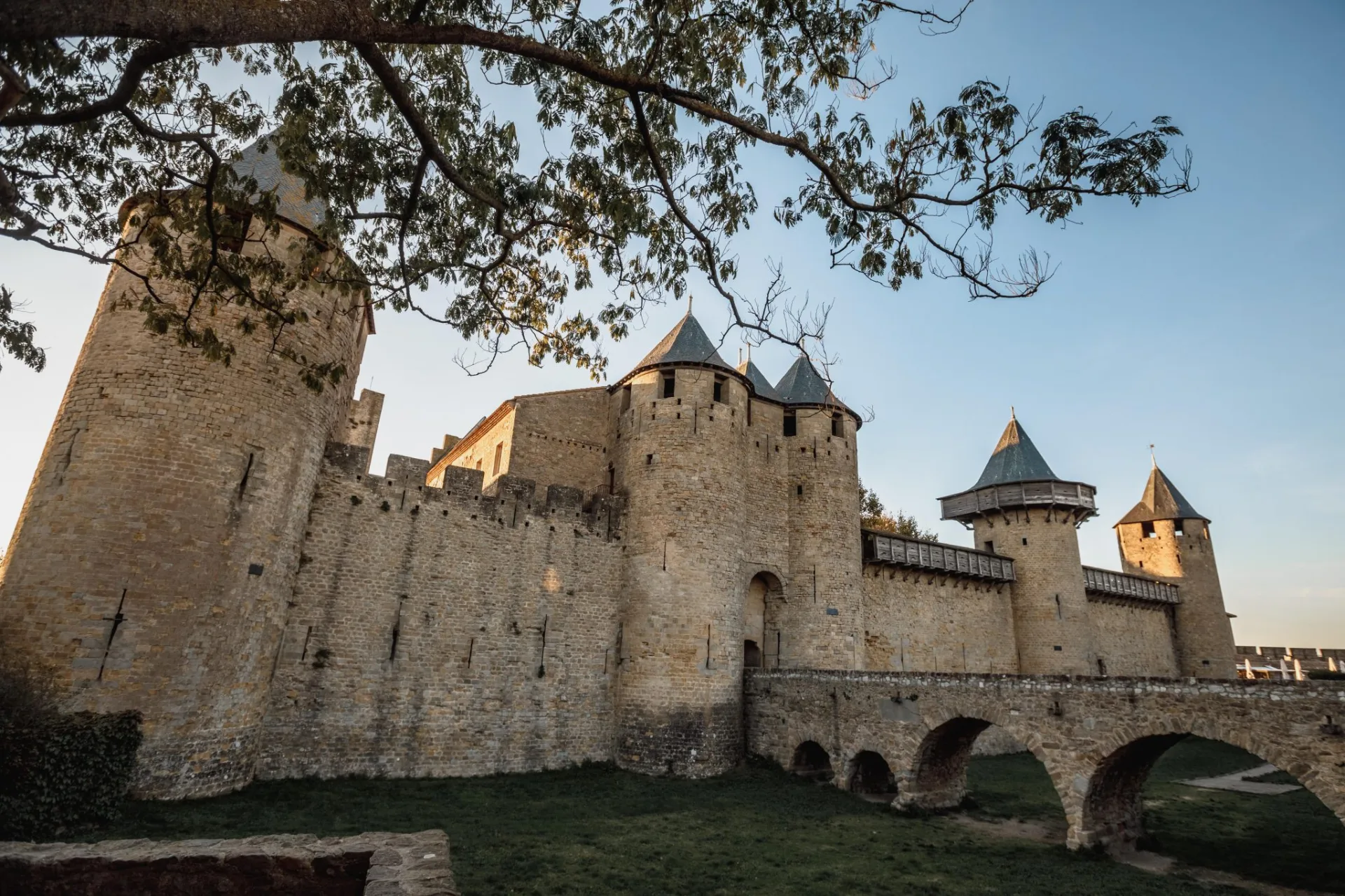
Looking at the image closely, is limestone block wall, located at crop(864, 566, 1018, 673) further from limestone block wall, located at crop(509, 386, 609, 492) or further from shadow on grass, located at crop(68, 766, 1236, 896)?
limestone block wall, located at crop(509, 386, 609, 492)

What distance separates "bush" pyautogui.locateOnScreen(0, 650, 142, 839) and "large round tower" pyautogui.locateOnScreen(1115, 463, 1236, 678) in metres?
39.7

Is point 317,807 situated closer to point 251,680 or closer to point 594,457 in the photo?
point 251,680

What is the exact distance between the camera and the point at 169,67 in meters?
7.48

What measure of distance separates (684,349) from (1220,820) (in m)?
16.5

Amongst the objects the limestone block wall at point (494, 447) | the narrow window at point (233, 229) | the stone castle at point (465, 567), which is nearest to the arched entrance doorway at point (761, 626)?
the stone castle at point (465, 567)

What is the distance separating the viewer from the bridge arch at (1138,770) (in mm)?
8984

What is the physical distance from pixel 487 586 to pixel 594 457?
6.10 m

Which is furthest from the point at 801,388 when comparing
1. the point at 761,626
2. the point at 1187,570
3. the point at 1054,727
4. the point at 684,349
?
the point at 1187,570

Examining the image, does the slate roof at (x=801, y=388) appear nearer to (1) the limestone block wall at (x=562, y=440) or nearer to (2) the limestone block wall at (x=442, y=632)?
(1) the limestone block wall at (x=562, y=440)

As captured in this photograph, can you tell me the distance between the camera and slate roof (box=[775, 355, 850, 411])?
72.1 feet

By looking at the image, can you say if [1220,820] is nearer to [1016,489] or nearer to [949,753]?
[949,753]

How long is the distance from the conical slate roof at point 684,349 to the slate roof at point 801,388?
3.63 m

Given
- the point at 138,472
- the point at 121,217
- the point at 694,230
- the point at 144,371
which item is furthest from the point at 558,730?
the point at 121,217

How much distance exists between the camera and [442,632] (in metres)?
14.5
